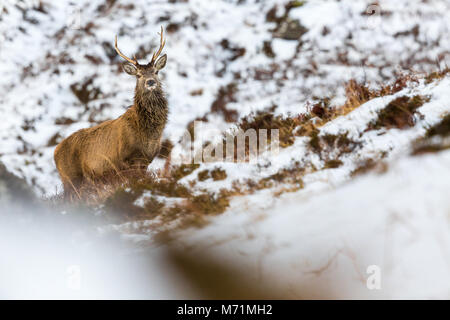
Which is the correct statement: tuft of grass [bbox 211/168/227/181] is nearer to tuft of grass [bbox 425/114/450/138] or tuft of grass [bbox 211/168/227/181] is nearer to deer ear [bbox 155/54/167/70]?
tuft of grass [bbox 425/114/450/138]

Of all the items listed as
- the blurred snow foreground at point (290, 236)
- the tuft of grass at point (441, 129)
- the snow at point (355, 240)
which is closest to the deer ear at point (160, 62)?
the blurred snow foreground at point (290, 236)

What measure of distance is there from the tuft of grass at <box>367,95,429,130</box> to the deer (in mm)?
3151

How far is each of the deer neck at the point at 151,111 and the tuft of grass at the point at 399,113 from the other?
3.22 meters

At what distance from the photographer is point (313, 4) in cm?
1566

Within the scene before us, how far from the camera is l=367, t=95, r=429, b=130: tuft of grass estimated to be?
13.3ft

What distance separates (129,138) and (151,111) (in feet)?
1.87

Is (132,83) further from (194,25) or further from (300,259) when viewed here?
(300,259)

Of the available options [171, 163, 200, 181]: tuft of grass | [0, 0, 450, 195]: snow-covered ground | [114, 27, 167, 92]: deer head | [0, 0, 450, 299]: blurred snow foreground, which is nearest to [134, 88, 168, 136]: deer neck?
[114, 27, 167, 92]: deer head

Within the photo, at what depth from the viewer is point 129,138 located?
235 inches

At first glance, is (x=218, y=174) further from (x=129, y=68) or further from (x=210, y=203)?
(x=129, y=68)

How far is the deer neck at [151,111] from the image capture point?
614cm

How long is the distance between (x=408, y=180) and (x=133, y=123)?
4255mm


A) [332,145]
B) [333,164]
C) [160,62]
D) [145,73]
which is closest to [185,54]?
[160,62]

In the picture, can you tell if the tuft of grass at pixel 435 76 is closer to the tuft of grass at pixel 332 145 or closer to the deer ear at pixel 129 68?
the tuft of grass at pixel 332 145
